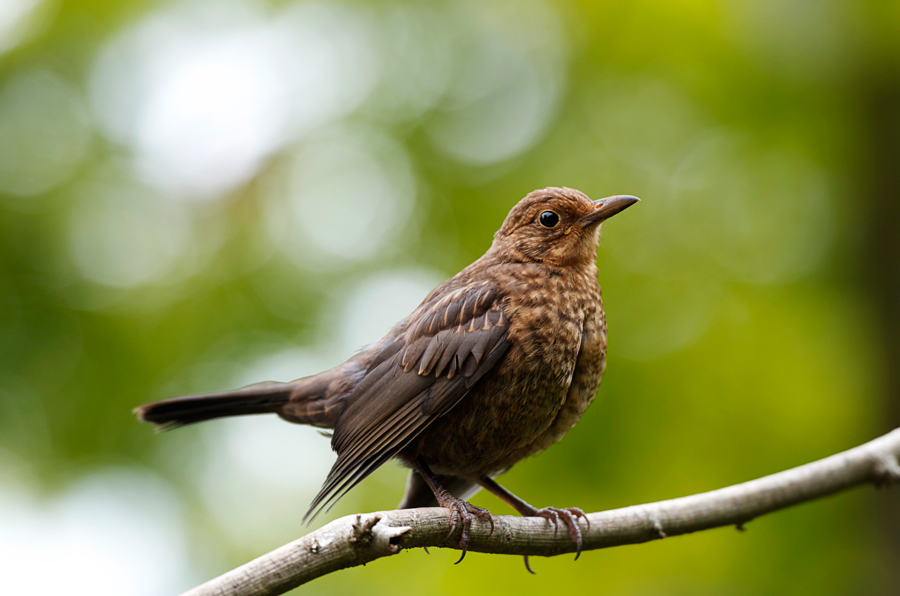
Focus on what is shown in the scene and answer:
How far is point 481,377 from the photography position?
289 centimetres

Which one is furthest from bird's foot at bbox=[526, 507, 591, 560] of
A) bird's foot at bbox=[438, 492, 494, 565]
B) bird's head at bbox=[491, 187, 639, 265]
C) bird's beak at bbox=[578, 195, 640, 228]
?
bird's beak at bbox=[578, 195, 640, 228]

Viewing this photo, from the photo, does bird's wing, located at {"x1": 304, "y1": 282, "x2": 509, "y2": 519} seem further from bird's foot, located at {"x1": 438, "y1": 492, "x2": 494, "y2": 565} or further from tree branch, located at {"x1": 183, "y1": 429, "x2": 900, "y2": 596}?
tree branch, located at {"x1": 183, "y1": 429, "x2": 900, "y2": 596}

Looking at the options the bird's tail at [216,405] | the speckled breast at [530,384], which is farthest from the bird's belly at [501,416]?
the bird's tail at [216,405]

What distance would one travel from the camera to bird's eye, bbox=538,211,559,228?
3.21m

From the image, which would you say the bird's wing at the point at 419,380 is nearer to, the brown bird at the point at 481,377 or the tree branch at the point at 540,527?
the brown bird at the point at 481,377

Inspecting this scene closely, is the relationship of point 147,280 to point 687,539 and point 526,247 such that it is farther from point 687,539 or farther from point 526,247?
point 687,539

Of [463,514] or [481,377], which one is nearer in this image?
[463,514]

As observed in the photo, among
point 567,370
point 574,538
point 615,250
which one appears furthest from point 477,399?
point 615,250

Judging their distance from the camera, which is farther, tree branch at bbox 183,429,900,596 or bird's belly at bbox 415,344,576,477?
bird's belly at bbox 415,344,576,477

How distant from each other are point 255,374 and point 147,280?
1355 millimetres

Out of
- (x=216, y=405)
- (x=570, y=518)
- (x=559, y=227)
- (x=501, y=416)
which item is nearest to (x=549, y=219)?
(x=559, y=227)

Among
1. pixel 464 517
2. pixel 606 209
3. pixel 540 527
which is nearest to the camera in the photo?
pixel 464 517

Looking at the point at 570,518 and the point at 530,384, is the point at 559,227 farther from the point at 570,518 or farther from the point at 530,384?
the point at 570,518

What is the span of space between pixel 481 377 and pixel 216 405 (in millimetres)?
1467
